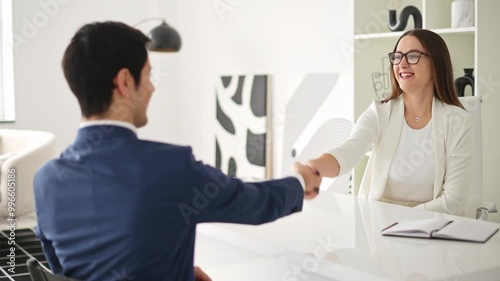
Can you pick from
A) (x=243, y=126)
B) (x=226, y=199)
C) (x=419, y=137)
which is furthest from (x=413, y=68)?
(x=243, y=126)

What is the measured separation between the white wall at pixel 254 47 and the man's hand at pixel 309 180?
9.72 feet

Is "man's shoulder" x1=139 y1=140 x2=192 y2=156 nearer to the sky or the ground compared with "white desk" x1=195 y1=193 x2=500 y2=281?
nearer to the sky

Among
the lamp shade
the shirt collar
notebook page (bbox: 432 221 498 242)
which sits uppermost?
the lamp shade

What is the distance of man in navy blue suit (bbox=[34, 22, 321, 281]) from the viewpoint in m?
1.57

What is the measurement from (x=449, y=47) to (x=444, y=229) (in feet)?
6.91

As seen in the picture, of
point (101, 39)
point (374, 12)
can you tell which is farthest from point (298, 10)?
point (101, 39)

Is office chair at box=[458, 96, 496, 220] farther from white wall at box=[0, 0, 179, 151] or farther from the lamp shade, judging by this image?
white wall at box=[0, 0, 179, 151]

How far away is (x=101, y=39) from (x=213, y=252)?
51.0 inches

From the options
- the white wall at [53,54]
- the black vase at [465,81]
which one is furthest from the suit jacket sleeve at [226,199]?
the white wall at [53,54]

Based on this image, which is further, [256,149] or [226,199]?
[256,149]

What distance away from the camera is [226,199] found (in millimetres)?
1639

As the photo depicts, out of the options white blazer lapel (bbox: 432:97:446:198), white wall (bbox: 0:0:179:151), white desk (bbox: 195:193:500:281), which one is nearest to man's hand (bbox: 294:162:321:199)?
white desk (bbox: 195:193:500:281)

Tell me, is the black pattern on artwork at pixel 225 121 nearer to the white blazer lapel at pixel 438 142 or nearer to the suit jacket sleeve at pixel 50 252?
the white blazer lapel at pixel 438 142

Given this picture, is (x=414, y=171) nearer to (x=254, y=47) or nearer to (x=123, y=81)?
(x=123, y=81)
